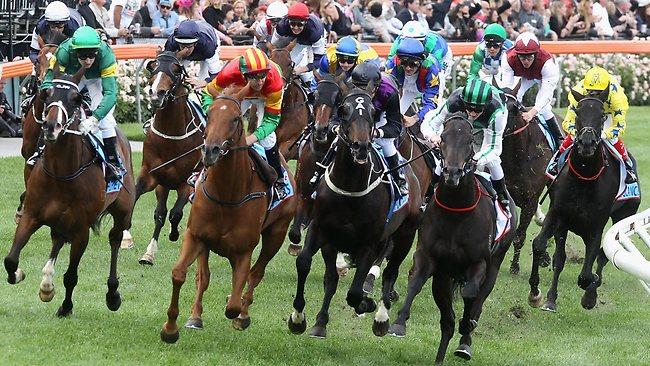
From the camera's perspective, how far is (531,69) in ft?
42.5

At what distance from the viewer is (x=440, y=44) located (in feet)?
44.9

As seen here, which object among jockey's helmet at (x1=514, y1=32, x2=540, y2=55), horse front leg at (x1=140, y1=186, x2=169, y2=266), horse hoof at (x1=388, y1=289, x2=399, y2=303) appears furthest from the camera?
jockey's helmet at (x1=514, y1=32, x2=540, y2=55)

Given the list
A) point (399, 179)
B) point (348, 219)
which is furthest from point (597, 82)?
point (348, 219)

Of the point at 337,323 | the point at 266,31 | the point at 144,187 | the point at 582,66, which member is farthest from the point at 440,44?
the point at 582,66

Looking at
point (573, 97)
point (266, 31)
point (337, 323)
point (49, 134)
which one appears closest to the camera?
point (49, 134)

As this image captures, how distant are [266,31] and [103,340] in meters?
6.56

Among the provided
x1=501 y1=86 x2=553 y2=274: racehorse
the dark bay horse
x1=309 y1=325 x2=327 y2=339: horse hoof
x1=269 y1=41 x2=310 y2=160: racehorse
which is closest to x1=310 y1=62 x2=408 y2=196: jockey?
x1=309 y1=325 x2=327 y2=339: horse hoof

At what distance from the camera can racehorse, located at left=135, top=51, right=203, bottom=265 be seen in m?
11.6

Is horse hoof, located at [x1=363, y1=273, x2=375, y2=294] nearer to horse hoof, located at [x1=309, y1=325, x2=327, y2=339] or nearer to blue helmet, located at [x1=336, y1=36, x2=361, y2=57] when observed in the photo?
horse hoof, located at [x1=309, y1=325, x2=327, y2=339]

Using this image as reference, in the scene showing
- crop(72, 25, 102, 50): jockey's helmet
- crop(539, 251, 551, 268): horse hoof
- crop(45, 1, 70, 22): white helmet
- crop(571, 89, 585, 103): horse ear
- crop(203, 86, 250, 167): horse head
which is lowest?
crop(539, 251, 551, 268): horse hoof

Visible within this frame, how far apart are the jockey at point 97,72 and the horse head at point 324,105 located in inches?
57.6

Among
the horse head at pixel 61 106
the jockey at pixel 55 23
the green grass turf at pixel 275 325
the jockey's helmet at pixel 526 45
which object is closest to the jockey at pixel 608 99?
the jockey's helmet at pixel 526 45

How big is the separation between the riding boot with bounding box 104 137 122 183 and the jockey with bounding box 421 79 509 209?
2224 millimetres

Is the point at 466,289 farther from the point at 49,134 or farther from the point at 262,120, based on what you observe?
the point at 49,134
